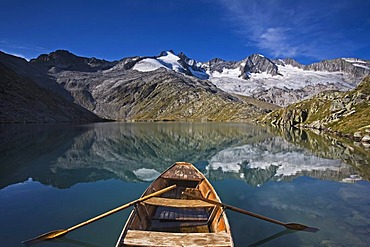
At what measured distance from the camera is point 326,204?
19.8 metres

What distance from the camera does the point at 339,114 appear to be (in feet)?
351

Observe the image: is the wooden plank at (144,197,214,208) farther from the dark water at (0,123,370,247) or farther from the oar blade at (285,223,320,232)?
the oar blade at (285,223,320,232)

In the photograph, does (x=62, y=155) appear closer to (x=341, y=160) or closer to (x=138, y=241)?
(x=138, y=241)

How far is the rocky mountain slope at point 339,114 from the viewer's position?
79.9 metres

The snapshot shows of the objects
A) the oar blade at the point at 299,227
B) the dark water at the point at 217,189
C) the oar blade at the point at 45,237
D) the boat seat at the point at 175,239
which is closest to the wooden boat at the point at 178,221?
the boat seat at the point at 175,239

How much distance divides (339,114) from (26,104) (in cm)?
15720

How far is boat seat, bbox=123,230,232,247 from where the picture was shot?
9586 millimetres

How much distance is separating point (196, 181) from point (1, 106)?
136051 millimetres

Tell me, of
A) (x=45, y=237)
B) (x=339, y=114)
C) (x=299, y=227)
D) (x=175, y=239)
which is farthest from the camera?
(x=339, y=114)

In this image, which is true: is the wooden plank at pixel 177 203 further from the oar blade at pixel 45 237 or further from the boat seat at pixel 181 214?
the oar blade at pixel 45 237

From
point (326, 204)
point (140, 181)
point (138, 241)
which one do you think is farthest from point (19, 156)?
point (326, 204)

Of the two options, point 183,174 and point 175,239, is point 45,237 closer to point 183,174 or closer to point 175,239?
point 175,239

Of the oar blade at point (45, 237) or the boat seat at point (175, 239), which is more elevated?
the boat seat at point (175, 239)

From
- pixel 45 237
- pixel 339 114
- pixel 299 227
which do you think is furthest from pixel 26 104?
pixel 339 114
